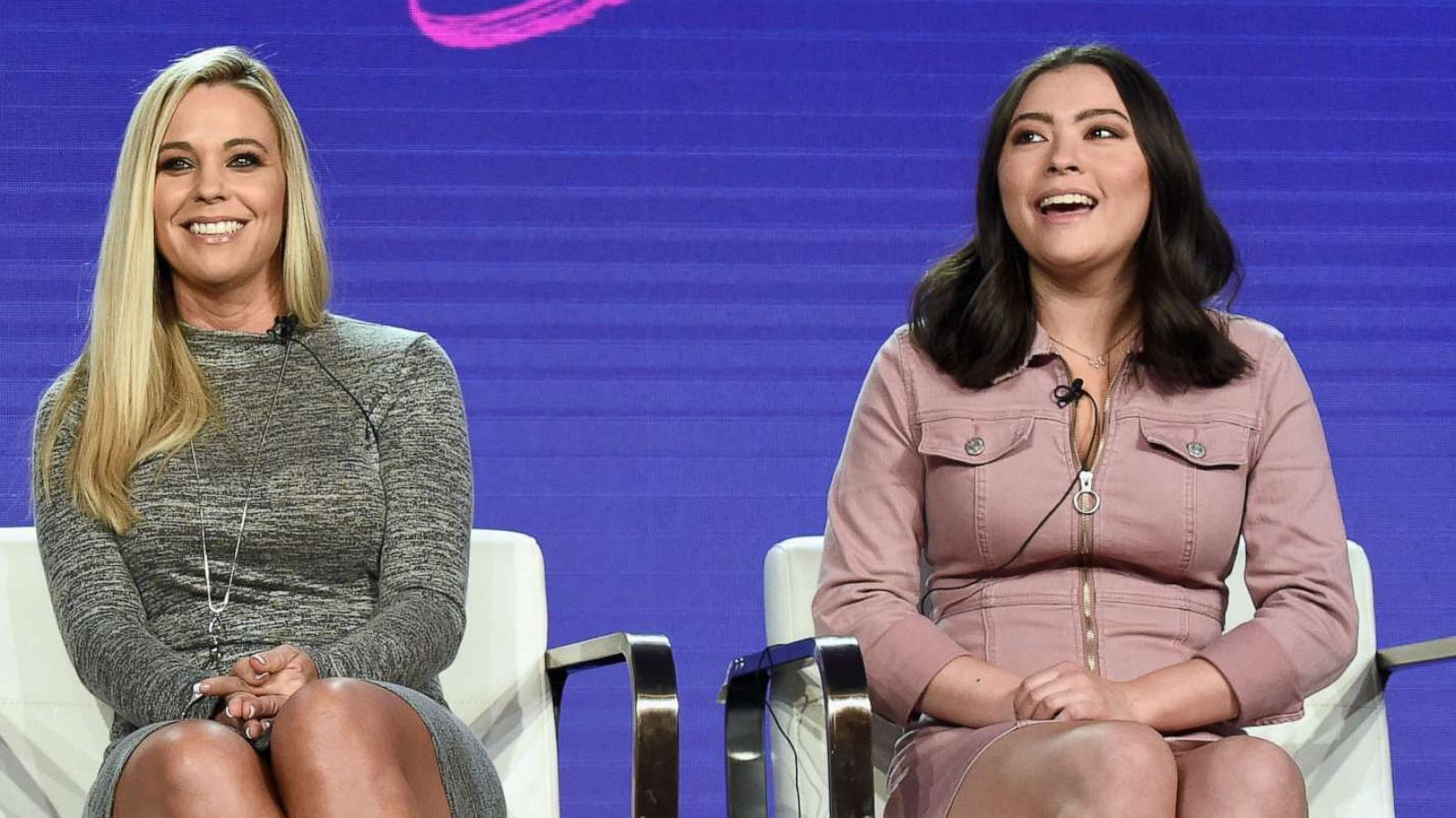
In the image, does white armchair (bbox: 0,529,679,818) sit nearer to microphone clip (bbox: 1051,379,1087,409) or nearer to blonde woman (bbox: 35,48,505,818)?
blonde woman (bbox: 35,48,505,818)

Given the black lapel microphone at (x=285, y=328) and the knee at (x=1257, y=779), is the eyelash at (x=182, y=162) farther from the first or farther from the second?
the knee at (x=1257, y=779)

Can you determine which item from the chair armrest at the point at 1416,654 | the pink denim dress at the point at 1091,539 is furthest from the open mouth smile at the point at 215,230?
the chair armrest at the point at 1416,654

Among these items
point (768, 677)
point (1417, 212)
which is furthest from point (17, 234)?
point (1417, 212)

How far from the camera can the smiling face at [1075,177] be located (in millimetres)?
2328

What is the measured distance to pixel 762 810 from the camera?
236cm

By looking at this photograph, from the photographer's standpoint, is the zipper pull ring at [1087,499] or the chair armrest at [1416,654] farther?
the chair armrest at [1416,654]

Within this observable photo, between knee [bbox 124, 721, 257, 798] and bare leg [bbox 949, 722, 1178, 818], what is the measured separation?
2.37 ft

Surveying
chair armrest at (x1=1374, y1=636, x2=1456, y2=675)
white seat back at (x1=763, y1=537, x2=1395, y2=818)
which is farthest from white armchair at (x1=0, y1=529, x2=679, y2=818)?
chair armrest at (x1=1374, y1=636, x2=1456, y2=675)

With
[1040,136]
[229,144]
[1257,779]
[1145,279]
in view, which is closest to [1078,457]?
[1145,279]

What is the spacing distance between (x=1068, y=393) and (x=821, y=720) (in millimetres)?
505

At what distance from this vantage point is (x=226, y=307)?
2.50m

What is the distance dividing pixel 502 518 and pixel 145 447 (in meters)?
0.76

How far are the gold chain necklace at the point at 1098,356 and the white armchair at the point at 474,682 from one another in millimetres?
594

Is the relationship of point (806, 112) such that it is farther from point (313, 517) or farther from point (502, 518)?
point (313, 517)
